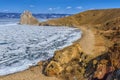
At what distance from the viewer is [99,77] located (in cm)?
1870

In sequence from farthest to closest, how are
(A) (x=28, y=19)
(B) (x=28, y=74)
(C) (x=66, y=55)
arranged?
1. (A) (x=28, y=19)
2. (C) (x=66, y=55)
3. (B) (x=28, y=74)

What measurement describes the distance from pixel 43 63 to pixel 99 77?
8395mm

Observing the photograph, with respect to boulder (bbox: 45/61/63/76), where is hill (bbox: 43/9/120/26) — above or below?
above

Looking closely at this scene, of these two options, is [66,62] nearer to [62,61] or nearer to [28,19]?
[62,61]

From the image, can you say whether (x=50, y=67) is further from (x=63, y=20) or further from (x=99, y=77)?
(x=63, y=20)

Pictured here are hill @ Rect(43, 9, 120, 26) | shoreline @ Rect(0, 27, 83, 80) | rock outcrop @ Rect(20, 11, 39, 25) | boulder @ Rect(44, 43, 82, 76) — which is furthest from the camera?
rock outcrop @ Rect(20, 11, 39, 25)

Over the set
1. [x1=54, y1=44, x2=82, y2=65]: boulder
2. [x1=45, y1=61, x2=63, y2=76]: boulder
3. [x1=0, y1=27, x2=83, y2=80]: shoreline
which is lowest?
[x1=0, y1=27, x2=83, y2=80]: shoreline

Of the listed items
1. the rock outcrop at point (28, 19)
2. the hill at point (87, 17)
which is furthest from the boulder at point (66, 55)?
the rock outcrop at point (28, 19)

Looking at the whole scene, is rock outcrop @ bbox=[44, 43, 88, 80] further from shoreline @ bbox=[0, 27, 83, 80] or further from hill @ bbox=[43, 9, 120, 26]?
hill @ bbox=[43, 9, 120, 26]

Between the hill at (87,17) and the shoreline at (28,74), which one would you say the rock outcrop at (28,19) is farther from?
the shoreline at (28,74)

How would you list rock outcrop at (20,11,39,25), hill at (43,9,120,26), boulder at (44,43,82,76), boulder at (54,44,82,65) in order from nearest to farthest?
1. boulder at (44,43,82,76)
2. boulder at (54,44,82,65)
3. hill at (43,9,120,26)
4. rock outcrop at (20,11,39,25)

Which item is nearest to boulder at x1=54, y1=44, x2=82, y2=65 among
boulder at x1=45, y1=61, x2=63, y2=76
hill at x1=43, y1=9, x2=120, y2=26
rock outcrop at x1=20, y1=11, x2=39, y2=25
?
boulder at x1=45, y1=61, x2=63, y2=76

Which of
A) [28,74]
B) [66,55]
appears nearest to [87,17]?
[66,55]

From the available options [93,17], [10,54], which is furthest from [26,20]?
[10,54]
